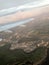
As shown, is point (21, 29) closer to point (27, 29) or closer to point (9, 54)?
point (27, 29)

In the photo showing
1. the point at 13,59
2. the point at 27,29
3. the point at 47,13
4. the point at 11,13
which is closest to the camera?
the point at 13,59

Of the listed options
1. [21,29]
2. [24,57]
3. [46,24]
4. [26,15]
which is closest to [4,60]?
[24,57]

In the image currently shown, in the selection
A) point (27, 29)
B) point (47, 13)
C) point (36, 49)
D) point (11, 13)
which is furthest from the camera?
point (11, 13)

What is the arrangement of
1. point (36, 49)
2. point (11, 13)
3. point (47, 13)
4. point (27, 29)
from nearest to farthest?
point (36, 49), point (27, 29), point (47, 13), point (11, 13)

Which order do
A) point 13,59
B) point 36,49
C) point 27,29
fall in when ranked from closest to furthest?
1. point 13,59
2. point 36,49
3. point 27,29

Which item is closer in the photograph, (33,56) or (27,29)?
(33,56)

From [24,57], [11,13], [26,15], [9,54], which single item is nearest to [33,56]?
[24,57]

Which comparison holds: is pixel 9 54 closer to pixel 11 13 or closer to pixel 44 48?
pixel 44 48

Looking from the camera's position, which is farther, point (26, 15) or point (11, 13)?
point (11, 13)
